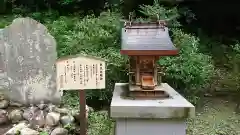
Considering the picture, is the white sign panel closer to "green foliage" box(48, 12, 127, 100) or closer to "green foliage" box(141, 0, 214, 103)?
"green foliage" box(48, 12, 127, 100)

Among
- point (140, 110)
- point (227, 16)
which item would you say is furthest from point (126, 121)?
point (227, 16)

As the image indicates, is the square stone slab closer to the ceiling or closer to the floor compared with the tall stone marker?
closer to the floor

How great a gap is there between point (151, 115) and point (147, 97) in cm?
47

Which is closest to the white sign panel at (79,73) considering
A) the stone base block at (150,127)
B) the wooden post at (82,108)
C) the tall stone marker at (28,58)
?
the wooden post at (82,108)

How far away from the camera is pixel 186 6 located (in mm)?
10406

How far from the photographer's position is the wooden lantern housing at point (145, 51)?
446cm

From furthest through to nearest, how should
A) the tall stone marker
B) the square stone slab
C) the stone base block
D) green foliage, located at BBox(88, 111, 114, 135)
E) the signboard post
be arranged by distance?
1. the tall stone marker
2. green foliage, located at BBox(88, 111, 114, 135)
3. the stone base block
4. the square stone slab
5. the signboard post

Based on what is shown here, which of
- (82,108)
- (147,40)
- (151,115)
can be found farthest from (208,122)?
(82,108)

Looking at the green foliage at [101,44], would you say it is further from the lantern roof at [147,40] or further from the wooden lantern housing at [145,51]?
the lantern roof at [147,40]

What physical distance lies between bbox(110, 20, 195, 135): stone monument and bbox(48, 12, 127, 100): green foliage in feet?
4.01

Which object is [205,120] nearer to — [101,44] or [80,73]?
[101,44]

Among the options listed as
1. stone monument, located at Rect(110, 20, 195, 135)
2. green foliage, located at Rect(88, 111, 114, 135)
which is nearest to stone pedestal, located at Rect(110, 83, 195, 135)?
stone monument, located at Rect(110, 20, 195, 135)

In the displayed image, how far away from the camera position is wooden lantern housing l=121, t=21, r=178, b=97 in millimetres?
4465

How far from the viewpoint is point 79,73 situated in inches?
146
